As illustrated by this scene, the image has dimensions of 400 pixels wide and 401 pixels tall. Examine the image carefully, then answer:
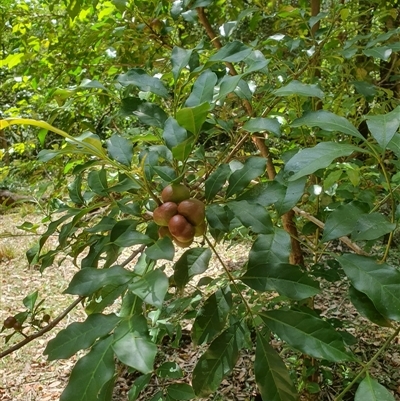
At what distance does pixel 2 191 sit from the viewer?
212 inches

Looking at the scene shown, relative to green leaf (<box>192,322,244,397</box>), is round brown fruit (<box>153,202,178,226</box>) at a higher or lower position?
higher

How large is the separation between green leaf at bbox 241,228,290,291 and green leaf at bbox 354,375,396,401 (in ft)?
0.54

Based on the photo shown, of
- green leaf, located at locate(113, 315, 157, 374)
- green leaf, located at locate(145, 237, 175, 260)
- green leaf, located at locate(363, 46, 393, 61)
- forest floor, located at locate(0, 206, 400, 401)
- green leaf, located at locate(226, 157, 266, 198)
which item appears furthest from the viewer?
forest floor, located at locate(0, 206, 400, 401)

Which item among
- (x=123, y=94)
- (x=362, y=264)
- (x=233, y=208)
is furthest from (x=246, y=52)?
(x=123, y=94)

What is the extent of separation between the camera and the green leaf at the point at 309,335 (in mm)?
527

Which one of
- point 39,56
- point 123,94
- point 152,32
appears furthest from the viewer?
point 39,56

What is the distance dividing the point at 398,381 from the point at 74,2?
1.85 metres

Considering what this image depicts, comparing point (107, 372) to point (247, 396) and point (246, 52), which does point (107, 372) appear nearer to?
point (246, 52)

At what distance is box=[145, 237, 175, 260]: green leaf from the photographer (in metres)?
0.52

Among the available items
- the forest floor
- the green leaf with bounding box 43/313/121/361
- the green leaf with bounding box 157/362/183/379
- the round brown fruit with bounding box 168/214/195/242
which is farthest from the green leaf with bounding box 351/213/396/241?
the forest floor

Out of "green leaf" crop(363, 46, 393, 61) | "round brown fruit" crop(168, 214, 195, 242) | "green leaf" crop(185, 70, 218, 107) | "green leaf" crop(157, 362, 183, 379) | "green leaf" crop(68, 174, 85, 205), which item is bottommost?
"green leaf" crop(157, 362, 183, 379)

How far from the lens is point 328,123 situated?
1.87ft

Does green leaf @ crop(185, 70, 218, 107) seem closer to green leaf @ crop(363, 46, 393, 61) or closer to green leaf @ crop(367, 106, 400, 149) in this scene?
green leaf @ crop(367, 106, 400, 149)

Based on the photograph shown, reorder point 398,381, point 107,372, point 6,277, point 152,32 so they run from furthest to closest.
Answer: point 6,277, point 398,381, point 152,32, point 107,372
